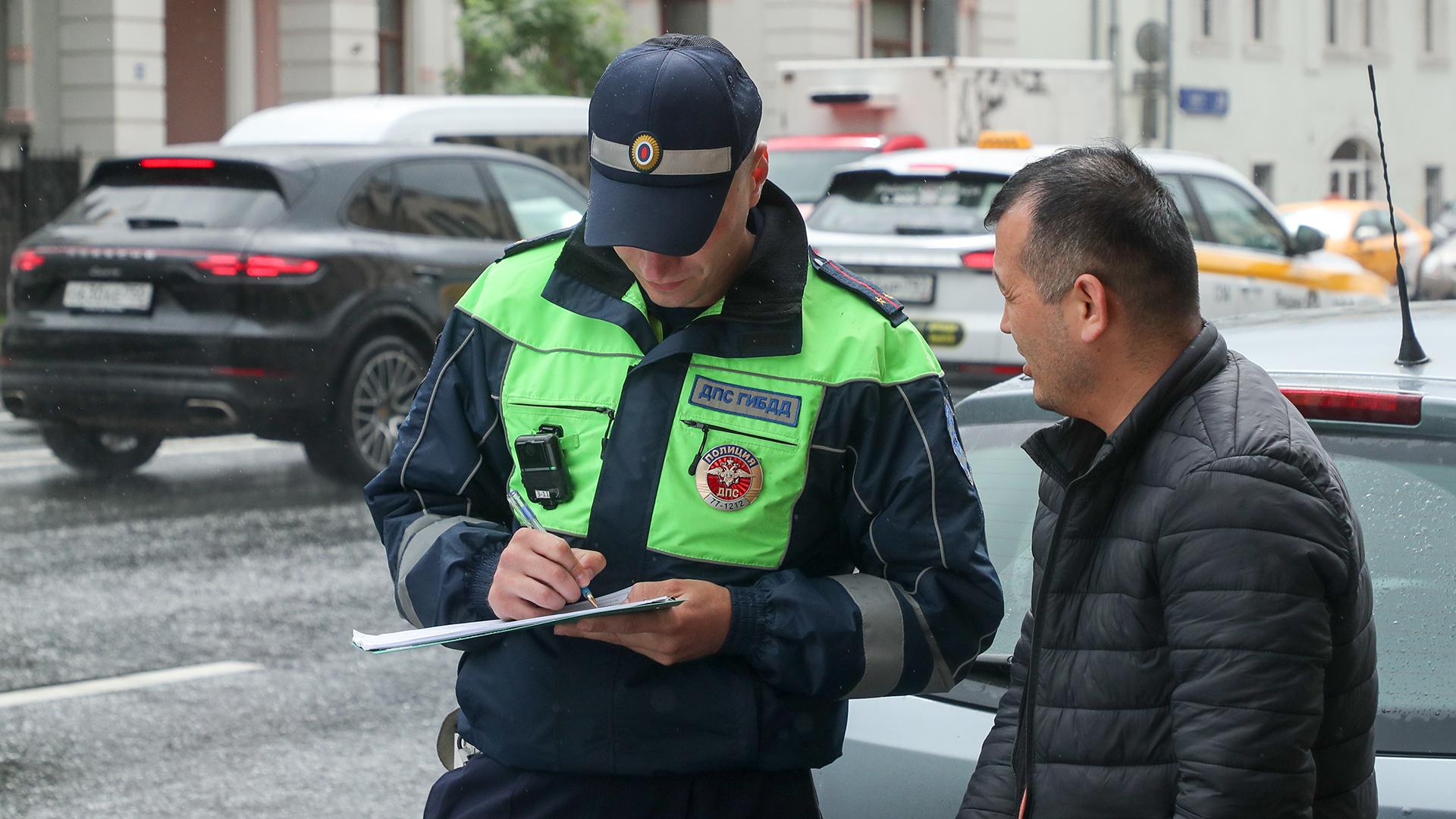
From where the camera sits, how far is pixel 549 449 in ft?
7.55

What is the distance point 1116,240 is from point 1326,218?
21470 millimetres

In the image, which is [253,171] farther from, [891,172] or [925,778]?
[925,778]

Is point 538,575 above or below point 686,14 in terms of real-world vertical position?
below

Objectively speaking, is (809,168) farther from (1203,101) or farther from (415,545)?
(1203,101)

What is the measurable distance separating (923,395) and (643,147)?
44 centimetres

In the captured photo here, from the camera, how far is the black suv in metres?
9.55

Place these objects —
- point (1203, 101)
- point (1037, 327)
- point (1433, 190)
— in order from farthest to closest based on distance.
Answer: point (1433, 190) → point (1203, 101) → point (1037, 327)

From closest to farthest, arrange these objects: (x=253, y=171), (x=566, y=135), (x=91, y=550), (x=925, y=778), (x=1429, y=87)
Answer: (x=925, y=778)
(x=91, y=550)
(x=253, y=171)
(x=566, y=135)
(x=1429, y=87)

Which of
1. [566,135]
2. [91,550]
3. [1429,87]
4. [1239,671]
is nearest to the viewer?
[1239,671]

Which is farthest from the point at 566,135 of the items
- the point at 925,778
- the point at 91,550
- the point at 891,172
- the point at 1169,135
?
the point at 1169,135

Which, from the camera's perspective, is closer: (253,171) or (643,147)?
(643,147)

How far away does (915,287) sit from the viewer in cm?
1063

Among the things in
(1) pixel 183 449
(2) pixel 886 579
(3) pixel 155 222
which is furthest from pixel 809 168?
(2) pixel 886 579

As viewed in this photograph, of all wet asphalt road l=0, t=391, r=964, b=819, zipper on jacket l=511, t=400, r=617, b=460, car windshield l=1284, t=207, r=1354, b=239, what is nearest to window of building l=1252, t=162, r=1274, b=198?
car windshield l=1284, t=207, r=1354, b=239
